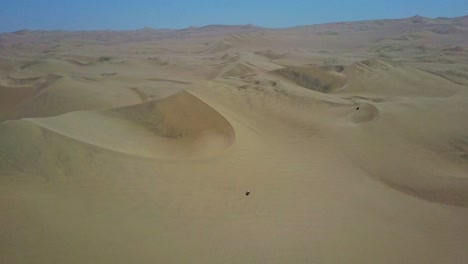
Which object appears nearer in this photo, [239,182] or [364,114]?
[239,182]

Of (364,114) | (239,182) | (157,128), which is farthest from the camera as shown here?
(364,114)

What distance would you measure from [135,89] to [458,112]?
9237 millimetres

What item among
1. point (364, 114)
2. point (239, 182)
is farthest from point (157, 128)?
point (364, 114)

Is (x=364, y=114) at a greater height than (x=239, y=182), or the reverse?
(x=364, y=114)

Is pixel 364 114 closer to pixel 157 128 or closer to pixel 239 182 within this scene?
pixel 239 182

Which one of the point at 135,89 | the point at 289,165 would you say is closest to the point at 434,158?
the point at 289,165

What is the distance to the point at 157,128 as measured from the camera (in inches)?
241

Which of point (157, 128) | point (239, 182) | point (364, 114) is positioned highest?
point (364, 114)

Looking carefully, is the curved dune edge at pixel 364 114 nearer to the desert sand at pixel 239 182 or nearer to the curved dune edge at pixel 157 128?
the desert sand at pixel 239 182

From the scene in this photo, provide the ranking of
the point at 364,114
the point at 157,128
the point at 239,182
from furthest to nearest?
1. the point at 364,114
2. the point at 157,128
3. the point at 239,182

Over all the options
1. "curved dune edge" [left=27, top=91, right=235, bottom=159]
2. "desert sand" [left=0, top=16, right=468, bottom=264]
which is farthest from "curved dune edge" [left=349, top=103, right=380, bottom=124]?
"curved dune edge" [left=27, top=91, right=235, bottom=159]

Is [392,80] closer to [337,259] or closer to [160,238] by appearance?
[337,259]

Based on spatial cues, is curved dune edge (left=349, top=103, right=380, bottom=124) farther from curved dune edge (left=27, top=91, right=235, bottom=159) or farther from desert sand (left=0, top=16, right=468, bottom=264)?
curved dune edge (left=27, top=91, right=235, bottom=159)

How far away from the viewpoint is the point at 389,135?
590cm
